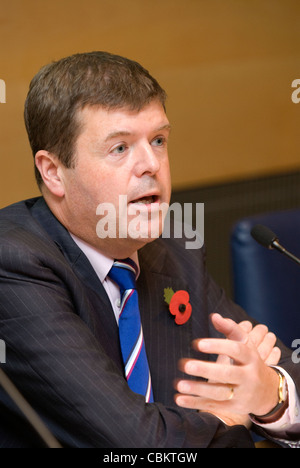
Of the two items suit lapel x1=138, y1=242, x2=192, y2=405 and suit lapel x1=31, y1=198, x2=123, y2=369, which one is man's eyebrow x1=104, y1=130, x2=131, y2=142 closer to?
suit lapel x1=31, y1=198, x2=123, y2=369

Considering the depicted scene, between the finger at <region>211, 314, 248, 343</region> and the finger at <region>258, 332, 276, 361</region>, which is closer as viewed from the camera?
the finger at <region>211, 314, 248, 343</region>

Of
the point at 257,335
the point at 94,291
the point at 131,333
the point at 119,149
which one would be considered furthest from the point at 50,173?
the point at 257,335

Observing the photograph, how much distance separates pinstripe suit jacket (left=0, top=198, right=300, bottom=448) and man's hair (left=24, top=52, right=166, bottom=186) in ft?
0.72

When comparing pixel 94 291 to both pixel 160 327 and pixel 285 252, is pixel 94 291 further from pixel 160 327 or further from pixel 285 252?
pixel 285 252

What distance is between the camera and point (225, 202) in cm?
408

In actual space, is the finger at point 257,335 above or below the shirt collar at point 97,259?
below

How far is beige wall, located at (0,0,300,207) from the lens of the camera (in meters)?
3.19

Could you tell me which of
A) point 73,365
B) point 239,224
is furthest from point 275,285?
point 73,365

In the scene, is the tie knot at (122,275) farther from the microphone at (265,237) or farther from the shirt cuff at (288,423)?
the shirt cuff at (288,423)

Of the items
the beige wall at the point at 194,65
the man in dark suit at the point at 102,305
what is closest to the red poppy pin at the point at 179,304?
the man in dark suit at the point at 102,305

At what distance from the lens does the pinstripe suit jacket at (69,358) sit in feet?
4.64

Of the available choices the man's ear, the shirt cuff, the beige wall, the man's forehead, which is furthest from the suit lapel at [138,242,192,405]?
the beige wall

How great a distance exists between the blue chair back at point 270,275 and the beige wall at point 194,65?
150 cm

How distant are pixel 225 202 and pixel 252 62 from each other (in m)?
0.85
